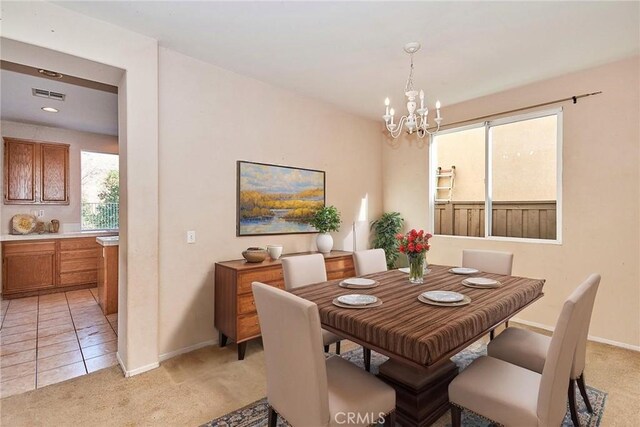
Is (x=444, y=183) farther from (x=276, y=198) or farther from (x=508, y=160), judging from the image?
(x=276, y=198)

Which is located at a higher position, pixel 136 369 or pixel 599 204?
pixel 599 204

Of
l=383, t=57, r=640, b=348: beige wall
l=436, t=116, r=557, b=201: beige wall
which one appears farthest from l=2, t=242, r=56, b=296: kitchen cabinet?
l=383, t=57, r=640, b=348: beige wall

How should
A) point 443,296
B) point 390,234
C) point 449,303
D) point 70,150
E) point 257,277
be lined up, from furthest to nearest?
point 70,150
point 390,234
point 257,277
point 443,296
point 449,303

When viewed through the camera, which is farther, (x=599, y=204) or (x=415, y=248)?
(x=599, y=204)

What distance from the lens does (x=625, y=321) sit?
3.01 metres

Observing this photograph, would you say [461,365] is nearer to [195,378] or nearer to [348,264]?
[348,264]

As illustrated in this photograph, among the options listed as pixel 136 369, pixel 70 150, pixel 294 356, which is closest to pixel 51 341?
pixel 136 369

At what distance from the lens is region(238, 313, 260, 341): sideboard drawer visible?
2.75 meters

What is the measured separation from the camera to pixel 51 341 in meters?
3.08

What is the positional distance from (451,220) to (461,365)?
2262mm

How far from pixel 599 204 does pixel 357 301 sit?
302 cm

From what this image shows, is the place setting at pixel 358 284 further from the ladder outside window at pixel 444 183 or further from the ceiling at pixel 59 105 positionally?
the ceiling at pixel 59 105

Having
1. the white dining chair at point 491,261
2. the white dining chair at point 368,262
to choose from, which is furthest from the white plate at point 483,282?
the white dining chair at point 368,262
